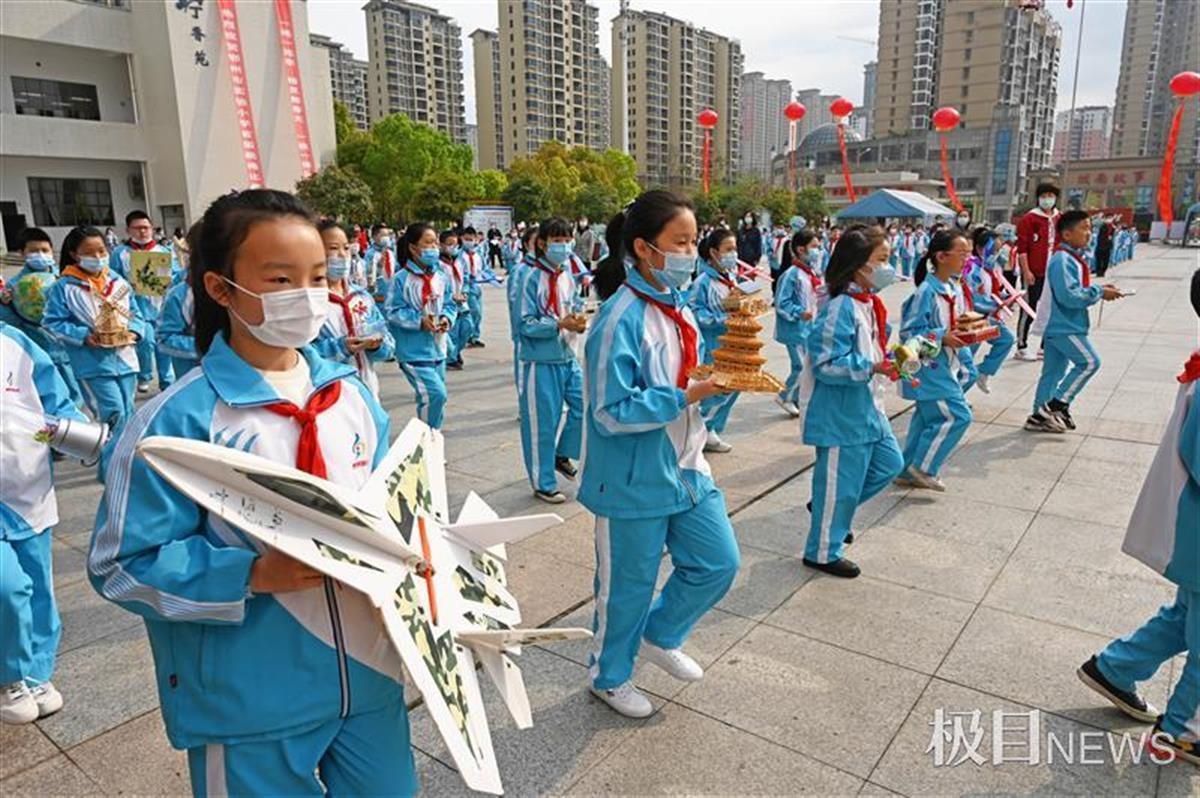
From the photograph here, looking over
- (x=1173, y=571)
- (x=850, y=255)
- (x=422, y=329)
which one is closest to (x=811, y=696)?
(x=1173, y=571)

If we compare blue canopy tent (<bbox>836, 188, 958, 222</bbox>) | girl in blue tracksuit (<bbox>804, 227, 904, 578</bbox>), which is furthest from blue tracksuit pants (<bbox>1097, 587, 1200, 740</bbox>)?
blue canopy tent (<bbox>836, 188, 958, 222</bbox>)

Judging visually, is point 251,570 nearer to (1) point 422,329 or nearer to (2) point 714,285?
(1) point 422,329

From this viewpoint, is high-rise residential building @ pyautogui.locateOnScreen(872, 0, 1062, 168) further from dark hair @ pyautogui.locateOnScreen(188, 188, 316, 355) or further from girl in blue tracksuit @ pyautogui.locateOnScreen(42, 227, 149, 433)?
dark hair @ pyautogui.locateOnScreen(188, 188, 316, 355)

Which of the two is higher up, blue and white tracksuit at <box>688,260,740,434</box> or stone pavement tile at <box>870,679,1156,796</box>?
blue and white tracksuit at <box>688,260,740,434</box>

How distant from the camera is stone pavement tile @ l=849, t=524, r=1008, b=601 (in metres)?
Answer: 4.07

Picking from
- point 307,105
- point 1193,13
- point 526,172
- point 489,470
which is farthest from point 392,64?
point 489,470

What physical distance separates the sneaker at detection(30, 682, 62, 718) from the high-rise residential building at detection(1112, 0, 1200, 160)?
8956 cm

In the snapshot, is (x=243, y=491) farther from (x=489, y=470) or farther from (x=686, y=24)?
(x=686, y=24)

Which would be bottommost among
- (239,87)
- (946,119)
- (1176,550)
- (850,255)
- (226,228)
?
(1176,550)

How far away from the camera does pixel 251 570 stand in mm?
1467

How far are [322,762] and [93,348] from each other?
5.12 meters

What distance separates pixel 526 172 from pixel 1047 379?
44.5 metres

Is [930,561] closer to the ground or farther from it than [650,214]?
closer to the ground

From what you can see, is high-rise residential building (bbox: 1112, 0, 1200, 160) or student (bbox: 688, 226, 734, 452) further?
high-rise residential building (bbox: 1112, 0, 1200, 160)
